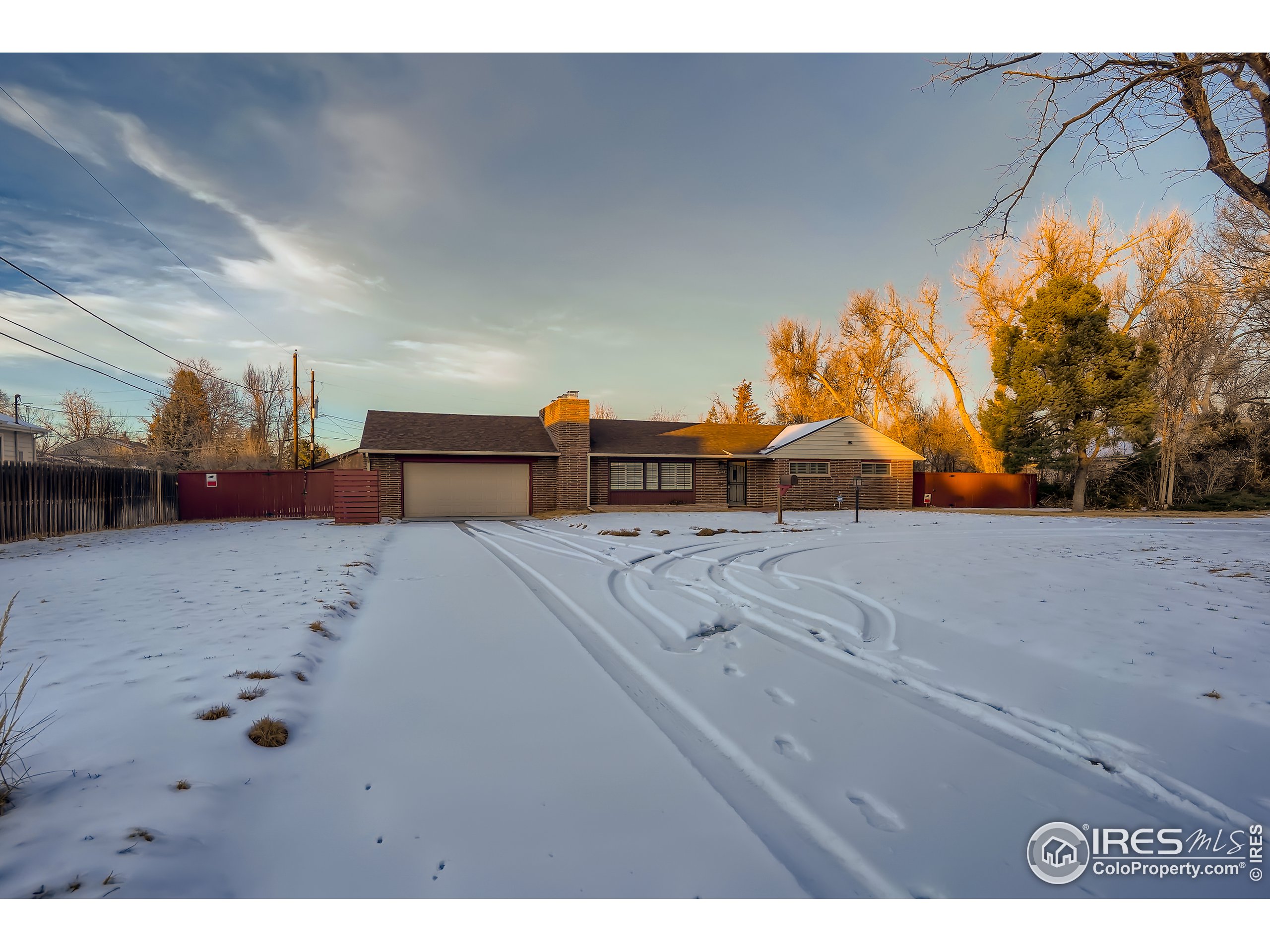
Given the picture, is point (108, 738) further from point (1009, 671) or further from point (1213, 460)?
point (1213, 460)

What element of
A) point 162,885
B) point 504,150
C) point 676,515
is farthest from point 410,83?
point 676,515

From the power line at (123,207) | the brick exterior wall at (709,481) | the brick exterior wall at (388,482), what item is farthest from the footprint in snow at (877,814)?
the brick exterior wall at (709,481)

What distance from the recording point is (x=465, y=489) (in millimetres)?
20250

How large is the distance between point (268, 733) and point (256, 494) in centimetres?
1923

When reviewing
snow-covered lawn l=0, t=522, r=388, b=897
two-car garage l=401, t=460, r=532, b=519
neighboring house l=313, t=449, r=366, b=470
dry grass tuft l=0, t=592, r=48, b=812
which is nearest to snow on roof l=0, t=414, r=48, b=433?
neighboring house l=313, t=449, r=366, b=470

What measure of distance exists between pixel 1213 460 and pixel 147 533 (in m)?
37.9

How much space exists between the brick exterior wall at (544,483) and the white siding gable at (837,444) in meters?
8.99

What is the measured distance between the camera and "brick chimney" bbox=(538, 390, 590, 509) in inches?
818

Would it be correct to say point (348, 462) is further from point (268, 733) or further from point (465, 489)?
point (268, 733)

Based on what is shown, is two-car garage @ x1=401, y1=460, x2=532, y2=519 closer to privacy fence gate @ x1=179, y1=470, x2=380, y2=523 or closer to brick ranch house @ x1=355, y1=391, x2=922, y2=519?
brick ranch house @ x1=355, y1=391, x2=922, y2=519

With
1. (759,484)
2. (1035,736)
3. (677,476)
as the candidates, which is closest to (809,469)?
(759,484)

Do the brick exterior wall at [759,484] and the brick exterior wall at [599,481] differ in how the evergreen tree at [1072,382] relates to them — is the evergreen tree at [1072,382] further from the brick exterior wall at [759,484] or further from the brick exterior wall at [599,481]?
the brick exterior wall at [599,481]

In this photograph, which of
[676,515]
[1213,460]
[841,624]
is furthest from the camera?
[1213,460]

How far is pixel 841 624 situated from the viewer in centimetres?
528
